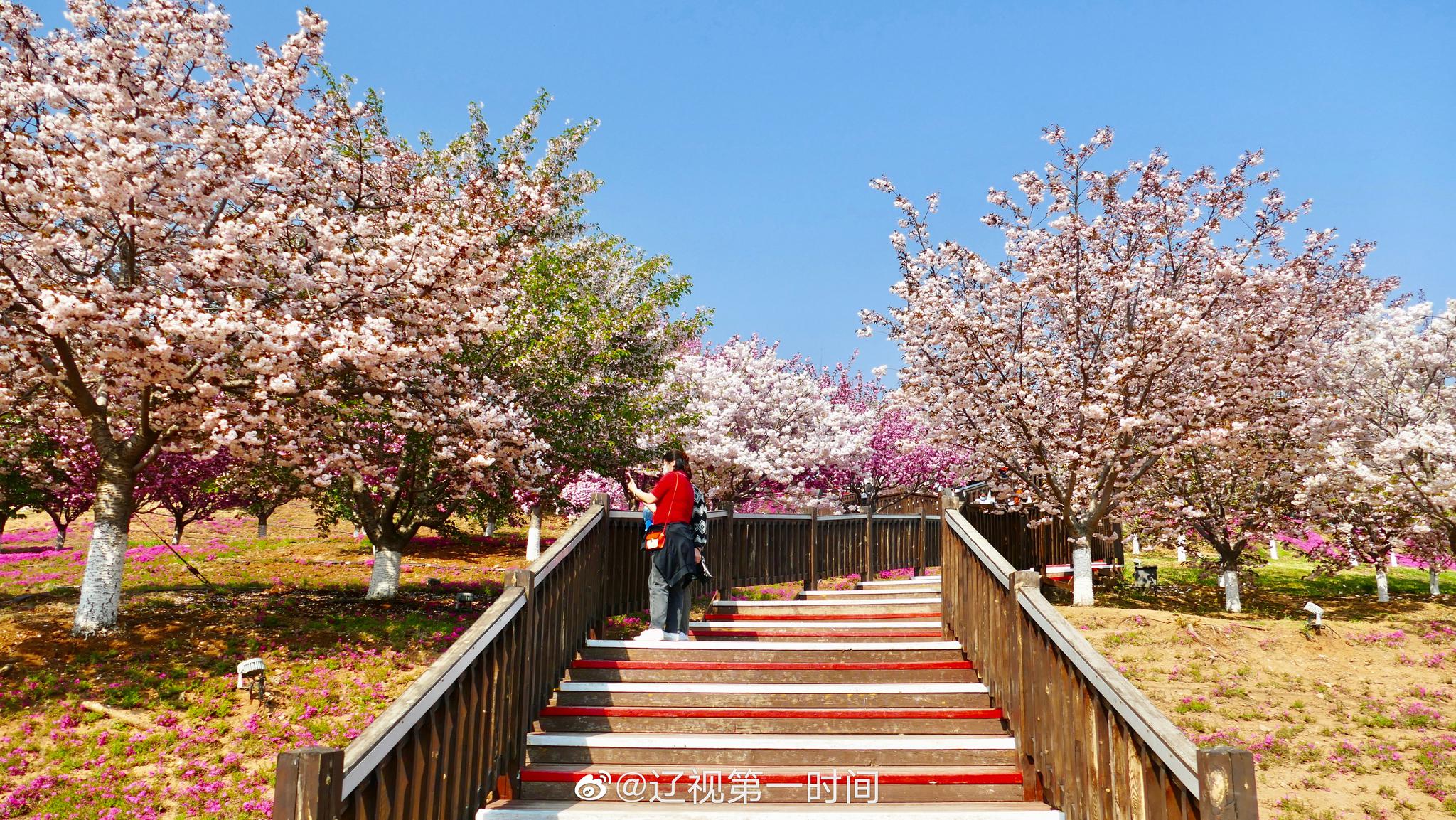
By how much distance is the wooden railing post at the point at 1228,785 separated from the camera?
2.95 meters

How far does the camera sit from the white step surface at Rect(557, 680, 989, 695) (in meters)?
6.20

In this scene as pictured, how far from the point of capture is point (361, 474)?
11820mm

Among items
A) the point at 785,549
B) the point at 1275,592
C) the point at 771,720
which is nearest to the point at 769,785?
the point at 771,720

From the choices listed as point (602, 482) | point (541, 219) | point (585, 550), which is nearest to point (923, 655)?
point (585, 550)

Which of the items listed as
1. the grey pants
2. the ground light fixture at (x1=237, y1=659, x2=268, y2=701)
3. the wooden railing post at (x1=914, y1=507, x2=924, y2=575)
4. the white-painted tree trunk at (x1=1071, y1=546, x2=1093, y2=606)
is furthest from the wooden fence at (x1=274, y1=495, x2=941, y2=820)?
the white-painted tree trunk at (x1=1071, y1=546, x2=1093, y2=606)

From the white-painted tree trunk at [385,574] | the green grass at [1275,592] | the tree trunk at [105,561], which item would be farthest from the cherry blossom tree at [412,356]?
the green grass at [1275,592]

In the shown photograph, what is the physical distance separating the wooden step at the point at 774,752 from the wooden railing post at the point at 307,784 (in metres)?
2.71

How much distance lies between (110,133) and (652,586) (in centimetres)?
752

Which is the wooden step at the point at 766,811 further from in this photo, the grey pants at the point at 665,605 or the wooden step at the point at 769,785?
the grey pants at the point at 665,605

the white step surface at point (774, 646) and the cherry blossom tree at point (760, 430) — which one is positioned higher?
the cherry blossom tree at point (760, 430)

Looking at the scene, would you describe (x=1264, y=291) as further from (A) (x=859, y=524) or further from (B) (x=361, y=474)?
(B) (x=361, y=474)

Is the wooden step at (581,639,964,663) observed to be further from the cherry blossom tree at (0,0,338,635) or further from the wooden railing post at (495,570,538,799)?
the cherry blossom tree at (0,0,338,635)

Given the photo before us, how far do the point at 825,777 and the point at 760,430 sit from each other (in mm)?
17483

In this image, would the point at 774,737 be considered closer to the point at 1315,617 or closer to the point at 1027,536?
the point at 1315,617
